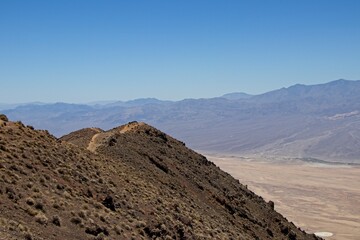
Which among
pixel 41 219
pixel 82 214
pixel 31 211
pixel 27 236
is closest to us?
pixel 27 236

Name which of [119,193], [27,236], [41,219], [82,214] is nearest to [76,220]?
[82,214]

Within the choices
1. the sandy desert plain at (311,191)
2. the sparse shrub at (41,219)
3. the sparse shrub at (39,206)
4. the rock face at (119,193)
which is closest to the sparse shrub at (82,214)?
the rock face at (119,193)

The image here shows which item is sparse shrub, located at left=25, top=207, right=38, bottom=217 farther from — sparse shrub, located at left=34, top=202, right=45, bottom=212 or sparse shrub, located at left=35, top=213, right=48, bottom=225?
sparse shrub, located at left=34, top=202, right=45, bottom=212

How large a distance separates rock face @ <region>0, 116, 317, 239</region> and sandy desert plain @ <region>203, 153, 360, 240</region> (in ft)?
137

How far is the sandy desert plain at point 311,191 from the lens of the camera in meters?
76.0

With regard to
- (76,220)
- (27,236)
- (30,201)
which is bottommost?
(76,220)

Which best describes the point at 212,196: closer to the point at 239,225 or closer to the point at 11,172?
the point at 239,225

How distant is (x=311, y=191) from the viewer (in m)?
110

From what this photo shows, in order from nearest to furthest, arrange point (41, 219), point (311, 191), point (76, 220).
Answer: point (41, 219) → point (76, 220) → point (311, 191)

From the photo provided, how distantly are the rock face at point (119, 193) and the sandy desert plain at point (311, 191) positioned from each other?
137ft

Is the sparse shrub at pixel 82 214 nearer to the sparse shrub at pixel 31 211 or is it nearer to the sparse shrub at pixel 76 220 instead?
the sparse shrub at pixel 76 220

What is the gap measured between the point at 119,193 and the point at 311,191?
3820 inches

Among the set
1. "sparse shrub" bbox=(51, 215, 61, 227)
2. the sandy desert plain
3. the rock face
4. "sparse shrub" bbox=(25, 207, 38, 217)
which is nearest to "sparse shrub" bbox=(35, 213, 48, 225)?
the rock face

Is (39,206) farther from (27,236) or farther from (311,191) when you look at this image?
(311,191)
